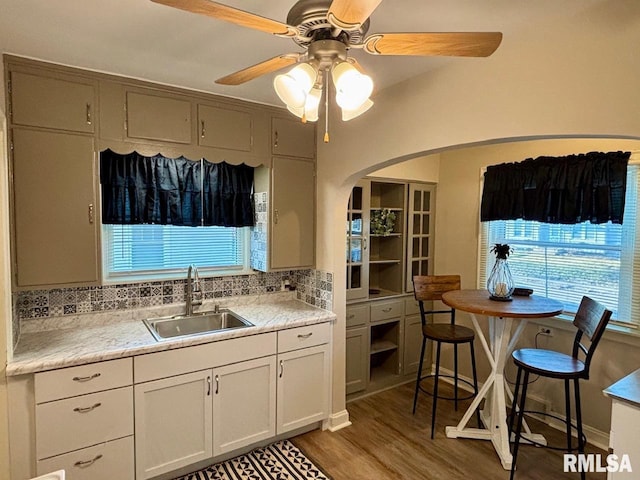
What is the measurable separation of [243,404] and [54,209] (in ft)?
5.51

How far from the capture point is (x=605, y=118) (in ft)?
5.12

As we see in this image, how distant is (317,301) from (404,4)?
2.20 meters

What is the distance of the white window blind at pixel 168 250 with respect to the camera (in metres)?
2.77

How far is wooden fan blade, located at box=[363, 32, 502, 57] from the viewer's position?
1.20m

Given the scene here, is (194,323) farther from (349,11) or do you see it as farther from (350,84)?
(349,11)

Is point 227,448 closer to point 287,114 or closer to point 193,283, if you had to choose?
point 193,283

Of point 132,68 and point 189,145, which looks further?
point 189,145

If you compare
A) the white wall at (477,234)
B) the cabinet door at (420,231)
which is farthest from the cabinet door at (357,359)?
the white wall at (477,234)

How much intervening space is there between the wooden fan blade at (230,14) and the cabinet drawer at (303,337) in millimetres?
1983

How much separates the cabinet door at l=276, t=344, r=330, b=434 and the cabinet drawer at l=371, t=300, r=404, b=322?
798 millimetres

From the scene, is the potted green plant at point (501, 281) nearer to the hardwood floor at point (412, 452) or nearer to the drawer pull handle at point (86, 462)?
the hardwood floor at point (412, 452)

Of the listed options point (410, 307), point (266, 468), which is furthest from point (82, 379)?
point (410, 307)

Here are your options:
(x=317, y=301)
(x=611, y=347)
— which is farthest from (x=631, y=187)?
(x=317, y=301)

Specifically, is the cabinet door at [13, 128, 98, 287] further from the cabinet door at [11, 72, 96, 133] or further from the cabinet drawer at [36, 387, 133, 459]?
the cabinet drawer at [36, 387, 133, 459]
